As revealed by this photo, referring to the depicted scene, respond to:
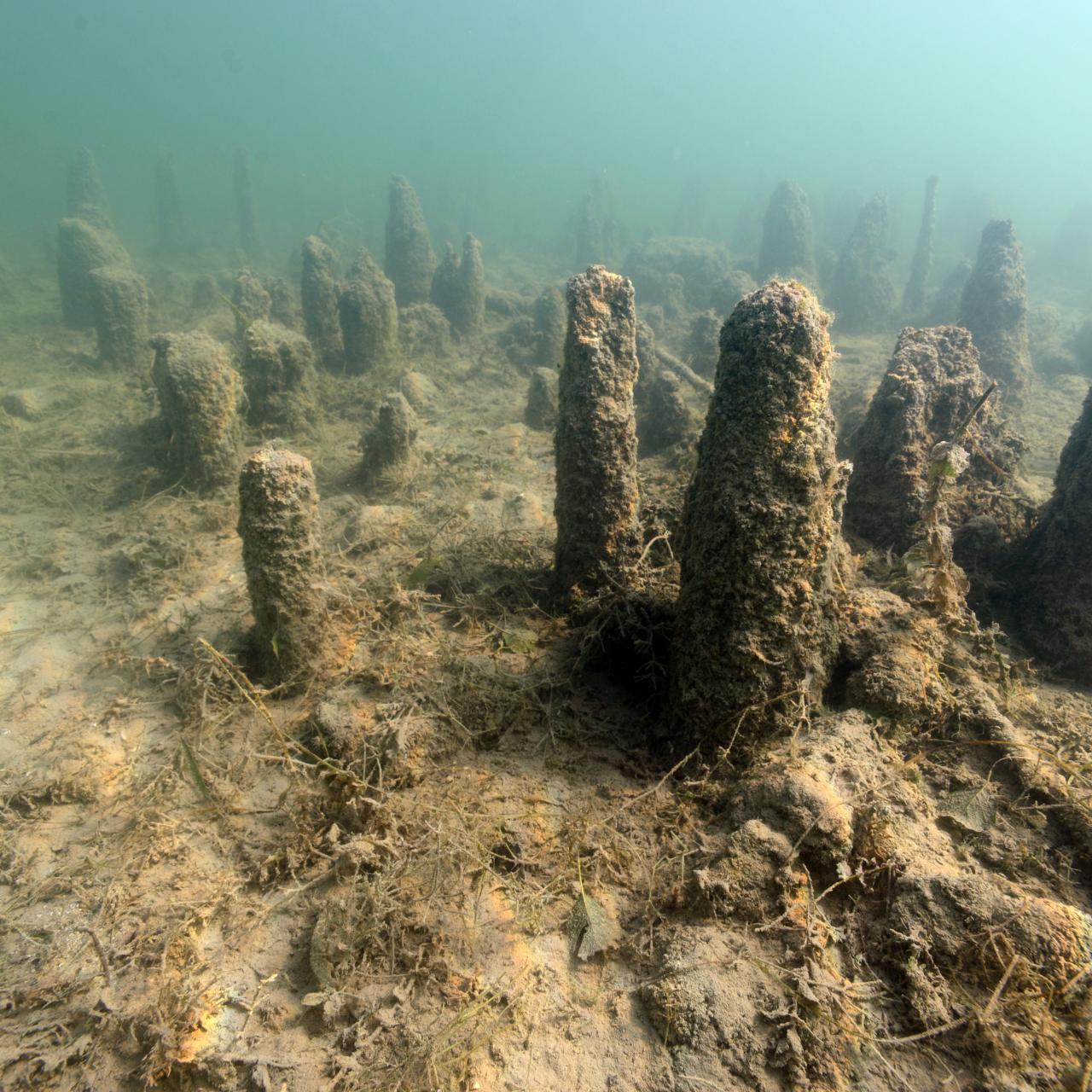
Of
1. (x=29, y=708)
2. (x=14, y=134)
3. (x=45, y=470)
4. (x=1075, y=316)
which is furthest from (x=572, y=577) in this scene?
(x=14, y=134)

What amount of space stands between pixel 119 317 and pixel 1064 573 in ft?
48.4

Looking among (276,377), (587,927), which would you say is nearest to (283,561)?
(587,927)

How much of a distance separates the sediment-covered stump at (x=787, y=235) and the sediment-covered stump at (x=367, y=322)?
13457 millimetres

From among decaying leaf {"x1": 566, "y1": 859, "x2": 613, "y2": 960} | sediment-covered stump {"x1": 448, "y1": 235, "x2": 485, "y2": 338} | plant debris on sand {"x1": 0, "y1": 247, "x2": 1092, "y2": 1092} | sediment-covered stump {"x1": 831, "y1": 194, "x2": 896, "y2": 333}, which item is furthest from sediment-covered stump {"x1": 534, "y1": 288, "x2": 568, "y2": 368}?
decaying leaf {"x1": 566, "y1": 859, "x2": 613, "y2": 960}

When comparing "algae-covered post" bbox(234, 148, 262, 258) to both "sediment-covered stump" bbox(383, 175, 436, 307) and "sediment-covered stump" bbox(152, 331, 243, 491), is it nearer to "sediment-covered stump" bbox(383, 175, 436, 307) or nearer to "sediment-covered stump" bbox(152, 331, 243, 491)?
"sediment-covered stump" bbox(383, 175, 436, 307)

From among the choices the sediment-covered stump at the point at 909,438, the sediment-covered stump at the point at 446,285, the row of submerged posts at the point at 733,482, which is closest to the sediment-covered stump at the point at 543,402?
the row of submerged posts at the point at 733,482

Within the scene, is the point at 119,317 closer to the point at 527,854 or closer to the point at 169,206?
the point at 527,854

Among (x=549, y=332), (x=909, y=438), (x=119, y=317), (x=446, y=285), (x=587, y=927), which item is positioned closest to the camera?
(x=587, y=927)

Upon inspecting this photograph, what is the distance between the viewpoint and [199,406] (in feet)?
21.0

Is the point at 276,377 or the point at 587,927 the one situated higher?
the point at 276,377

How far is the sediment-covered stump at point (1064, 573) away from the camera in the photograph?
12.9 feet

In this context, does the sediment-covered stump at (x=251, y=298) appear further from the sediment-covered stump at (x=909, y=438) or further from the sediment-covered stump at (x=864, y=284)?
the sediment-covered stump at (x=864, y=284)

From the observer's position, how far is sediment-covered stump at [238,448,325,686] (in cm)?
370

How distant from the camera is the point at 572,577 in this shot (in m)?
4.28
